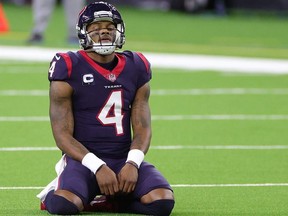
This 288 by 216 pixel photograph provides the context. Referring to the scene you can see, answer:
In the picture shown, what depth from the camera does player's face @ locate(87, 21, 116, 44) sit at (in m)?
6.63

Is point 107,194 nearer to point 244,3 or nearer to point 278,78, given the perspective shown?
point 278,78

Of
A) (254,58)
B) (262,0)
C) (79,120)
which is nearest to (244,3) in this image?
(262,0)

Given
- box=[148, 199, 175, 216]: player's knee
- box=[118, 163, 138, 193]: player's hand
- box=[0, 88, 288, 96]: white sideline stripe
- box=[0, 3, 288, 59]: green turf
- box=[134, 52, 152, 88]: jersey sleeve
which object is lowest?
box=[0, 3, 288, 59]: green turf

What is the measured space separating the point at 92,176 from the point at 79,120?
1.26ft

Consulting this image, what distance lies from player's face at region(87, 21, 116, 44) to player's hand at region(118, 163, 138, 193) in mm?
766

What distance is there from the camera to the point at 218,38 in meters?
19.4

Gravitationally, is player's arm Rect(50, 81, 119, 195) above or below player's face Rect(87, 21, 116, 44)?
below

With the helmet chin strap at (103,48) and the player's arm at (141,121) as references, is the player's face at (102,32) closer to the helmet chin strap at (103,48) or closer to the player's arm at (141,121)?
the helmet chin strap at (103,48)

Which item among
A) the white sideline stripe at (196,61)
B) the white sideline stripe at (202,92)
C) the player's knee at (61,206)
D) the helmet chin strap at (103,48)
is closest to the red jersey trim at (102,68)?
the helmet chin strap at (103,48)

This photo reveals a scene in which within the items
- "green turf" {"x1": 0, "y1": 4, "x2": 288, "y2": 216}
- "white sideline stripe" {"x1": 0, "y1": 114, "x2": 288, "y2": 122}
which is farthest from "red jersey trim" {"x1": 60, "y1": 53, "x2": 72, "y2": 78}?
"white sideline stripe" {"x1": 0, "y1": 114, "x2": 288, "y2": 122}

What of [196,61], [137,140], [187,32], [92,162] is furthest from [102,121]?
[187,32]

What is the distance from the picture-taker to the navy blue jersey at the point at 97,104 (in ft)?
21.9

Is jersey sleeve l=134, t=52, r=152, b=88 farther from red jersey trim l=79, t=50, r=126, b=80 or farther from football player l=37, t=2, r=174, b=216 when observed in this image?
red jersey trim l=79, t=50, r=126, b=80

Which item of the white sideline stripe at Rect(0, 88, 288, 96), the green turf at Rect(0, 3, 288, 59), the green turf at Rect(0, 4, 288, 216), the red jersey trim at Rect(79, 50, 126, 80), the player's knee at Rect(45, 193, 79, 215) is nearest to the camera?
the player's knee at Rect(45, 193, 79, 215)
